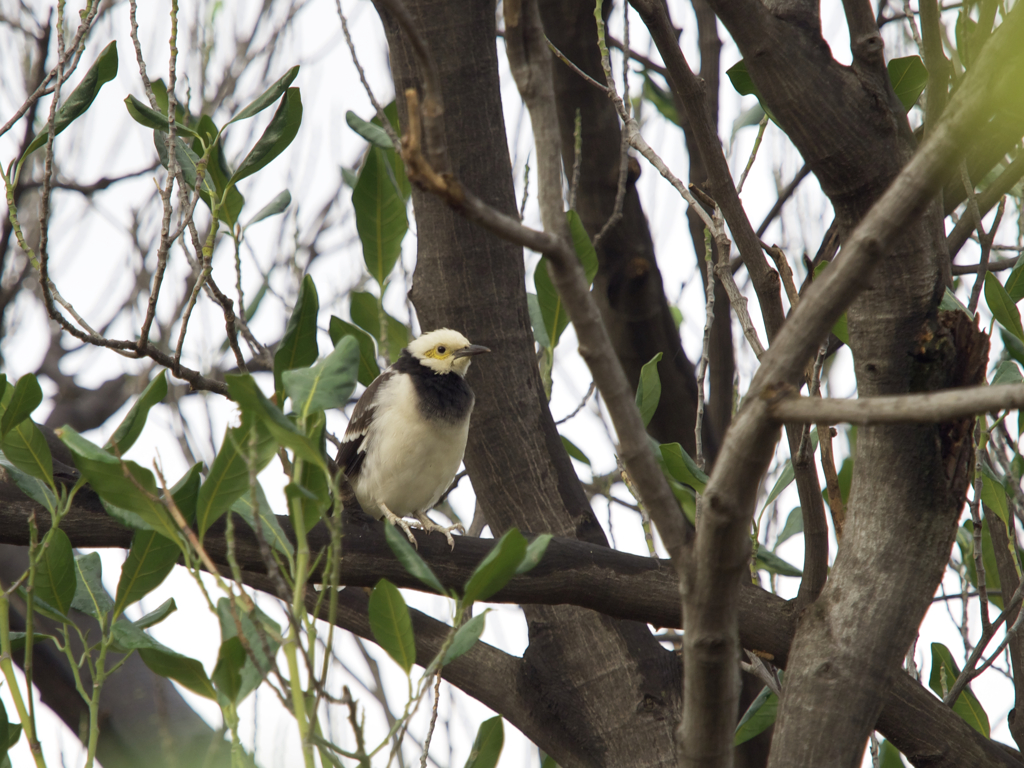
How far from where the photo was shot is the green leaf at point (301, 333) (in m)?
1.56

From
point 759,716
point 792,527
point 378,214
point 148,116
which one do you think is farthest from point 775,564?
point 148,116

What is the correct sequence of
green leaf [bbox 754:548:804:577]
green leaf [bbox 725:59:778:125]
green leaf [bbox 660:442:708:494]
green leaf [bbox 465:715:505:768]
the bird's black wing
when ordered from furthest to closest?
the bird's black wing < green leaf [bbox 754:548:804:577] < green leaf [bbox 660:442:708:494] < green leaf [bbox 725:59:778:125] < green leaf [bbox 465:715:505:768]

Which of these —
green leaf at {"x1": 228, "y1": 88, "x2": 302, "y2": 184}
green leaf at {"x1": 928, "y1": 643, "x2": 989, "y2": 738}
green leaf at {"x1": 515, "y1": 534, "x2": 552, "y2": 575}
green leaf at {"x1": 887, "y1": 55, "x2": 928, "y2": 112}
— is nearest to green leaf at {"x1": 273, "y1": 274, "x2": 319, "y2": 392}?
green leaf at {"x1": 515, "y1": 534, "x2": 552, "y2": 575}

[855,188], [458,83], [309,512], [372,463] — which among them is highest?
[458,83]

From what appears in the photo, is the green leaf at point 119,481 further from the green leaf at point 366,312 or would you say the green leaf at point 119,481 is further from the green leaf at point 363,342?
the green leaf at point 366,312

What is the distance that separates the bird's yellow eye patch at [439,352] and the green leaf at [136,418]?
1.77 meters

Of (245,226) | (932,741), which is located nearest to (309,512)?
(245,226)

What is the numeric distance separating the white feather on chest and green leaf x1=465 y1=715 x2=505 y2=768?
65.5 inches

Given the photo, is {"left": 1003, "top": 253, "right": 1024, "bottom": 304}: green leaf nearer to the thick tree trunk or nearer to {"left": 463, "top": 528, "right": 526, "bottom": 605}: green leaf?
the thick tree trunk

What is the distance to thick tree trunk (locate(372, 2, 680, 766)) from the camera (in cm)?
282

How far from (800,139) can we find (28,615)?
1.73 metres

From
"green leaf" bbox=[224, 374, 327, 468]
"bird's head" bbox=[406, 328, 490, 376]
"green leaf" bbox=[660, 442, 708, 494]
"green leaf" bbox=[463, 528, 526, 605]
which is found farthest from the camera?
"bird's head" bbox=[406, 328, 490, 376]

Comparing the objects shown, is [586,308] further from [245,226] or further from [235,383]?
[245,226]

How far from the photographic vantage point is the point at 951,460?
6.41 ft
